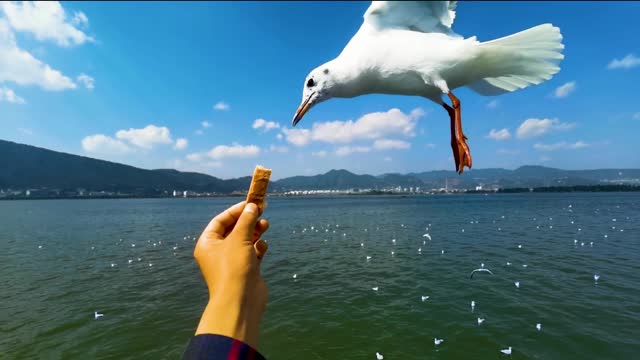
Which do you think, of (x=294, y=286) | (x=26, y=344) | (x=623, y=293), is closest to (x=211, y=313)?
(x=26, y=344)

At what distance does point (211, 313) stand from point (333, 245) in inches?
1043

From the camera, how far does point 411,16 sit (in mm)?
3264

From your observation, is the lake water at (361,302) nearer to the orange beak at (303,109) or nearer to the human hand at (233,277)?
the orange beak at (303,109)

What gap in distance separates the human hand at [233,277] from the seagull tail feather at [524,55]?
8.40ft

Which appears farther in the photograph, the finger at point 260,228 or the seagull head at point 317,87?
the seagull head at point 317,87

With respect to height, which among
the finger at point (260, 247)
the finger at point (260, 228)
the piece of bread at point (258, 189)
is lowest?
the finger at point (260, 247)

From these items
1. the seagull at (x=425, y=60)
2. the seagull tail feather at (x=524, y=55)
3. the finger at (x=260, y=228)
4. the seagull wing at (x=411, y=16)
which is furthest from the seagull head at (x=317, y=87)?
the finger at (x=260, y=228)

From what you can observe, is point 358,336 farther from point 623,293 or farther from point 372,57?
point 623,293

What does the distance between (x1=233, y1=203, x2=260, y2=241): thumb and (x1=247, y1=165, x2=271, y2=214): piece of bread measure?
4.1 inches

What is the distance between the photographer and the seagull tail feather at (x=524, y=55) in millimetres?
3111

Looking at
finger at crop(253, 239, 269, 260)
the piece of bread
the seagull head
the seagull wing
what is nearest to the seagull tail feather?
the seagull wing

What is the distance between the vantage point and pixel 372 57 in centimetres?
296

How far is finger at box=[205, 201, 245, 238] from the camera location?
174 cm

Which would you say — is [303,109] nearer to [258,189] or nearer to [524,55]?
[258,189]
